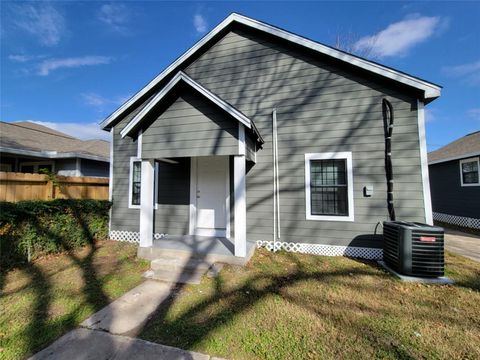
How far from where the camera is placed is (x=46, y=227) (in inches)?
213

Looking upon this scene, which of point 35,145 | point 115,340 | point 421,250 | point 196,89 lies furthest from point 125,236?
point 421,250

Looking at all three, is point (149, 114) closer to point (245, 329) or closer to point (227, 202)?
point (227, 202)

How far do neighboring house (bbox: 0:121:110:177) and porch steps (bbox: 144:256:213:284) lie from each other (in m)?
7.86

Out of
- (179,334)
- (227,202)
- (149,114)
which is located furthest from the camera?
(227,202)

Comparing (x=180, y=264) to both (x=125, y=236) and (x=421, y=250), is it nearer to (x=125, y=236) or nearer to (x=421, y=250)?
(x=125, y=236)

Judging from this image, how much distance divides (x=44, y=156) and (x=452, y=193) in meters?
18.8

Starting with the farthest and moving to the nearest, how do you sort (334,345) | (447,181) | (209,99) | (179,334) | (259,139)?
(447,181)
(259,139)
(209,99)
(179,334)
(334,345)

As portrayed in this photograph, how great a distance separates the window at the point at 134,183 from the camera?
23.8ft

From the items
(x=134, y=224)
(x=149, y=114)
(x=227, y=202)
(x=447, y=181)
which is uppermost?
(x=149, y=114)

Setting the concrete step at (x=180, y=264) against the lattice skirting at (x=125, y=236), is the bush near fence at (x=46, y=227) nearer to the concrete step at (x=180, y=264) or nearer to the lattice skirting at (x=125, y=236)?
the lattice skirting at (x=125, y=236)

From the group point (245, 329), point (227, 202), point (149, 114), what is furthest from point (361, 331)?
point (149, 114)

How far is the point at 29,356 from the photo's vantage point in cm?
243

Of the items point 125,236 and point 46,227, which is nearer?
point 46,227

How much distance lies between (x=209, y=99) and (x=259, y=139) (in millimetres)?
1701
